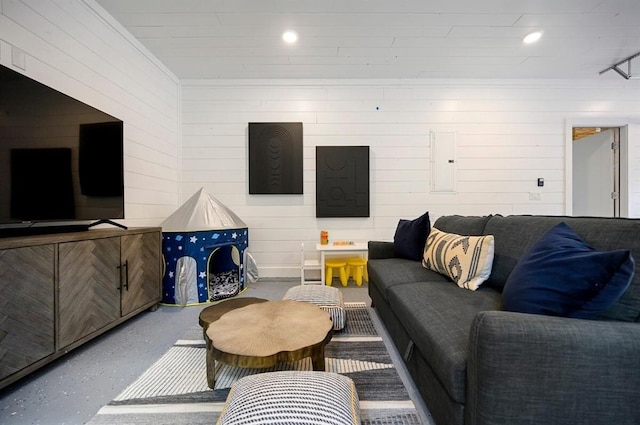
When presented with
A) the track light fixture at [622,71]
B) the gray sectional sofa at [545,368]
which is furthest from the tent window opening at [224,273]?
the track light fixture at [622,71]

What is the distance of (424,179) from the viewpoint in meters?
3.75

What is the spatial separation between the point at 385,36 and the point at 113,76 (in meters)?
2.74

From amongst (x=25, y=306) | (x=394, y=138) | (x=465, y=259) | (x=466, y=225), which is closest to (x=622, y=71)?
(x=394, y=138)

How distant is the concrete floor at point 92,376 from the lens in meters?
1.32

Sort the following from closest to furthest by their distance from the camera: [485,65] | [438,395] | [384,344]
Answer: [438,395] → [384,344] → [485,65]

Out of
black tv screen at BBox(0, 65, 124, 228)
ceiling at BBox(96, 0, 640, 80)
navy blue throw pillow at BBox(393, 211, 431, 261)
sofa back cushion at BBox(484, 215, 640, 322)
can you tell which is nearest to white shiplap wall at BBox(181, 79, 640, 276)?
ceiling at BBox(96, 0, 640, 80)

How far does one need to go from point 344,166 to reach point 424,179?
44.5 inches

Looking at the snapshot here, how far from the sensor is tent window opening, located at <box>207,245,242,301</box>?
3012 millimetres

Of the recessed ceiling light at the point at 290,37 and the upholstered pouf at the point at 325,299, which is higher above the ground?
the recessed ceiling light at the point at 290,37

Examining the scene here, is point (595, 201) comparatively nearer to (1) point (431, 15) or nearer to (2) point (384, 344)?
(1) point (431, 15)

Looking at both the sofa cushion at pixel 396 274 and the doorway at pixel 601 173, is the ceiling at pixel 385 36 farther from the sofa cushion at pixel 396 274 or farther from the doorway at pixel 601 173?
the sofa cushion at pixel 396 274

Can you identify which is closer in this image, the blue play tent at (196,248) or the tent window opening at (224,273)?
the blue play tent at (196,248)

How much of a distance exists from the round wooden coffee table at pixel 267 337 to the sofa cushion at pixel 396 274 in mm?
686

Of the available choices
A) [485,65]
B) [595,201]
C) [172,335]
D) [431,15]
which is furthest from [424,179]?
[172,335]
